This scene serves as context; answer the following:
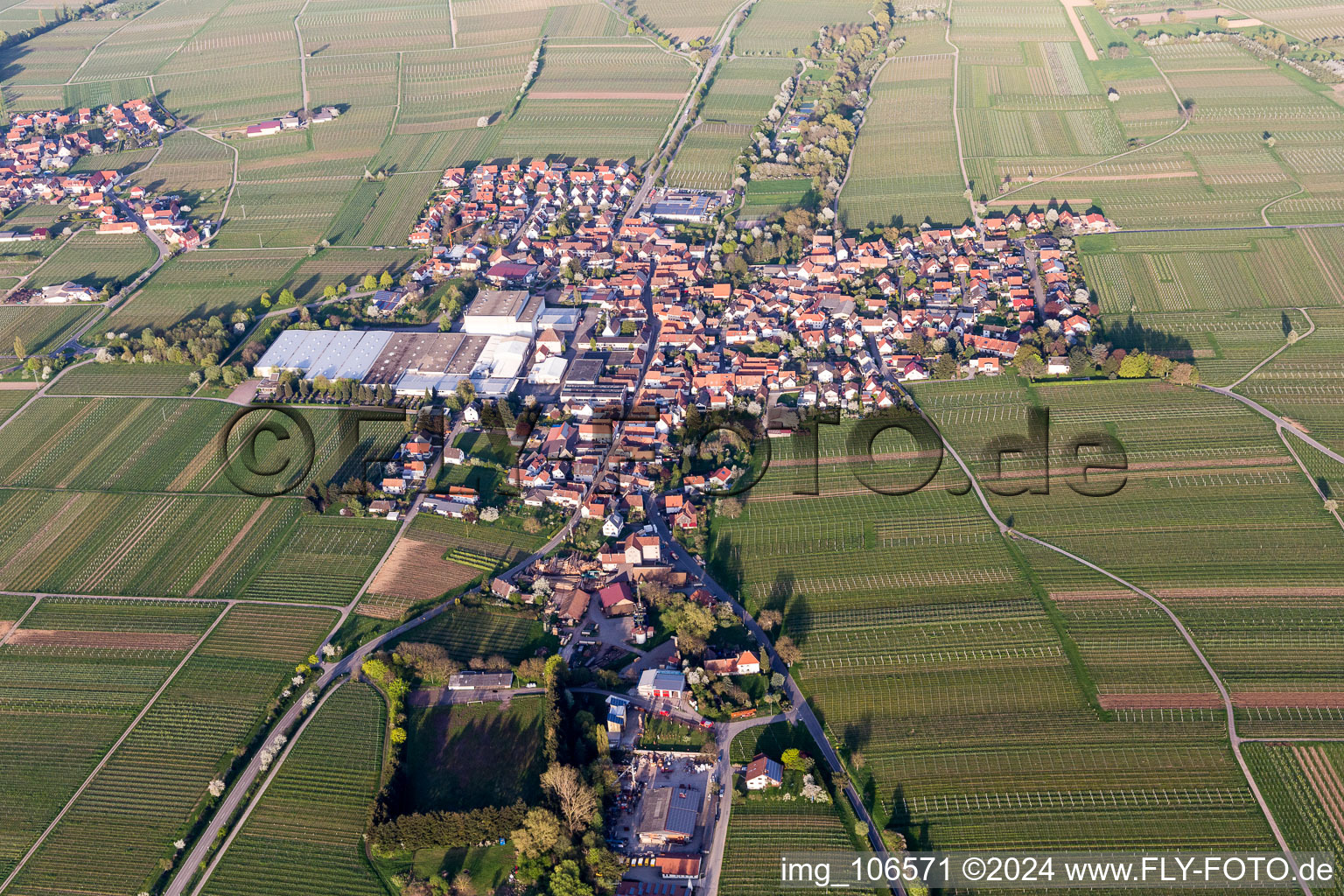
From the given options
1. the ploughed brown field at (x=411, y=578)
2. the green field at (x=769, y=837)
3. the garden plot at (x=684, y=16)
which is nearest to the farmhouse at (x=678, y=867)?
the green field at (x=769, y=837)

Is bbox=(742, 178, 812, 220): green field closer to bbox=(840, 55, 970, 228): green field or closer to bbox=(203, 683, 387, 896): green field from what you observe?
bbox=(840, 55, 970, 228): green field

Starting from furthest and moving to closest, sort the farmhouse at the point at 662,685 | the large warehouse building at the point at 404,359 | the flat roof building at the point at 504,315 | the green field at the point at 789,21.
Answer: the green field at the point at 789,21, the flat roof building at the point at 504,315, the large warehouse building at the point at 404,359, the farmhouse at the point at 662,685

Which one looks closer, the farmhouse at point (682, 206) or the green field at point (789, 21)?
the farmhouse at point (682, 206)

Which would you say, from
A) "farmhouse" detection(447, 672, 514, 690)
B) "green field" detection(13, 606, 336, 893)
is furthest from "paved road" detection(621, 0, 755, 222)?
"farmhouse" detection(447, 672, 514, 690)

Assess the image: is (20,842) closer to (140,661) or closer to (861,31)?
(140,661)

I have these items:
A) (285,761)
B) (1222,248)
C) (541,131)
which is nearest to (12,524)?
(285,761)

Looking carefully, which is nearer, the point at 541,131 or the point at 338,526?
the point at 338,526

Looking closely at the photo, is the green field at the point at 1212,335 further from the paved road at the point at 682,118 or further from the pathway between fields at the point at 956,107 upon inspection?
the paved road at the point at 682,118

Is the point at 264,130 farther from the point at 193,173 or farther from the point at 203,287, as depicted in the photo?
the point at 203,287
